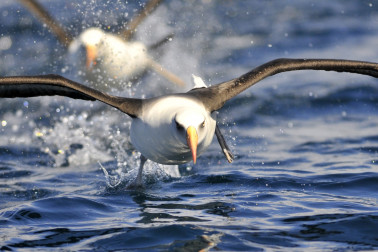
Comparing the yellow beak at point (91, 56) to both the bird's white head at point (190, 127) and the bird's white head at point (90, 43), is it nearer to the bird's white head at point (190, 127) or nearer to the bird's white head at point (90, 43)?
the bird's white head at point (90, 43)

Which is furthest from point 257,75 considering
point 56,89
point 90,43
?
point 90,43

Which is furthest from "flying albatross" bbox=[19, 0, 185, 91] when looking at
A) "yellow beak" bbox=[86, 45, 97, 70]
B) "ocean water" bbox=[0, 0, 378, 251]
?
"ocean water" bbox=[0, 0, 378, 251]

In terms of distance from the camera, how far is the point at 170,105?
707cm

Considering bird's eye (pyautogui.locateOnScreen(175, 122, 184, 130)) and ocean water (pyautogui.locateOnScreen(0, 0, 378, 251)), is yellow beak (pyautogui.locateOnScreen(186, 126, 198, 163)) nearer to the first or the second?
bird's eye (pyautogui.locateOnScreen(175, 122, 184, 130))

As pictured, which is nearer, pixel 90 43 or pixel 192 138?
pixel 192 138

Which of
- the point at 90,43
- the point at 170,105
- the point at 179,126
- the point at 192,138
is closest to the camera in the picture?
the point at 192,138

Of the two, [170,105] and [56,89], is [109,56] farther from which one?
[170,105]

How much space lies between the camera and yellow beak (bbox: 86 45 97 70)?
46.6 ft

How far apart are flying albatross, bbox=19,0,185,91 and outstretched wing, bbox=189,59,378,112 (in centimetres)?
626

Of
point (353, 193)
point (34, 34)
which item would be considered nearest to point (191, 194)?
point (353, 193)

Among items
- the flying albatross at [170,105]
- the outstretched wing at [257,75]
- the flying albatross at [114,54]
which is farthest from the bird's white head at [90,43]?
the outstretched wing at [257,75]

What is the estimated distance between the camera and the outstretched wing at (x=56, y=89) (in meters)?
7.02

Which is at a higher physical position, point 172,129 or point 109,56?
point 109,56

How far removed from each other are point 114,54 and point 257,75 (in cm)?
743
